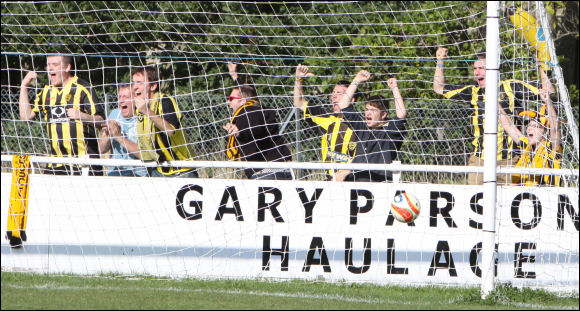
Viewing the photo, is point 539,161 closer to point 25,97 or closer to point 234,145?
point 234,145

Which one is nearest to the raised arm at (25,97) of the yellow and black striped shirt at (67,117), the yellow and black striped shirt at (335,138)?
the yellow and black striped shirt at (67,117)

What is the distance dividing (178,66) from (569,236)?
299 inches

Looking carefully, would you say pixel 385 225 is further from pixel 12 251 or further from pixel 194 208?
pixel 12 251

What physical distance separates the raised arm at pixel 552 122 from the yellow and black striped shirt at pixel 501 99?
0.11 m

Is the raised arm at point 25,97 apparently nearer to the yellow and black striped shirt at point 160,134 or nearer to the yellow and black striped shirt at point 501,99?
the yellow and black striped shirt at point 160,134

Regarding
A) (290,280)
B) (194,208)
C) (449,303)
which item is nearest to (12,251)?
(194,208)

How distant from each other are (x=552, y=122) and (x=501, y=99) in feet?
1.73

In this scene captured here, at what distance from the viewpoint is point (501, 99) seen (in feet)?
26.4

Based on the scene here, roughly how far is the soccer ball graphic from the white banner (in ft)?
1.84

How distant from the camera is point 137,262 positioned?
A: 26.0ft

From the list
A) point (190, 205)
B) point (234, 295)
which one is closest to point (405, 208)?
point (234, 295)

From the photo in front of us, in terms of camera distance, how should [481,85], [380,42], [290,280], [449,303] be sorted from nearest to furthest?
[449,303]
[290,280]
[481,85]
[380,42]

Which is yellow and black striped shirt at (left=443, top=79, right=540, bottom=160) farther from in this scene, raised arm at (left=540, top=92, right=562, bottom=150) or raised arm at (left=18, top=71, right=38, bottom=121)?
raised arm at (left=18, top=71, right=38, bottom=121)

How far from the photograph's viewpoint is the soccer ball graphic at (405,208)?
7.14 meters
